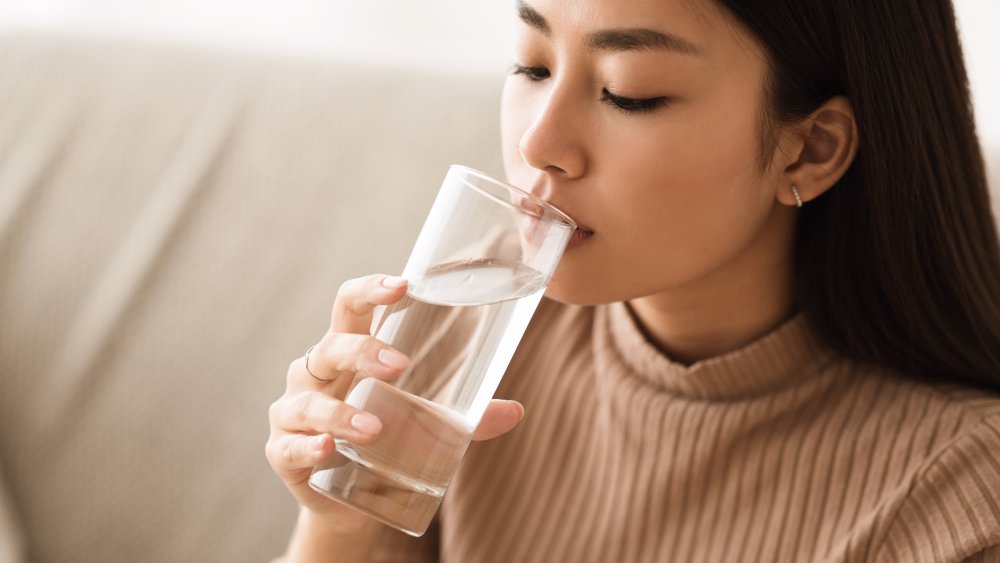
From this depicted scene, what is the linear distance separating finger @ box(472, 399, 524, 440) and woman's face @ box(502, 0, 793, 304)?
130 mm

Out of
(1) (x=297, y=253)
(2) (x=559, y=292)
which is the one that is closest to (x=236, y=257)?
(1) (x=297, y=253)

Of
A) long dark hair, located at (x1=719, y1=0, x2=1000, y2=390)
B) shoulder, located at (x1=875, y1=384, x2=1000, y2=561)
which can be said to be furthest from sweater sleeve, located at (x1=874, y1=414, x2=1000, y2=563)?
long dark hair, located at (x1=719, y1=0, x2=1000, y2=390)

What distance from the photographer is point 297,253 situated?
1.68 meters

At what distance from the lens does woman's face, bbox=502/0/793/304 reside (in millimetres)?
1052

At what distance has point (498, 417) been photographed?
1.15 m

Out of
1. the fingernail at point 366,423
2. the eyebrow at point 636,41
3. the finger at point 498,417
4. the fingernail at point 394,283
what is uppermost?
the eyebrow at point 636,41

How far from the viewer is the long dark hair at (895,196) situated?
3.66 ft

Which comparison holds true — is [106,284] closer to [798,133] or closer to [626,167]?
[626,167]

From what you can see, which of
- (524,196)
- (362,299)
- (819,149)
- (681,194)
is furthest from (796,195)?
(362,299)

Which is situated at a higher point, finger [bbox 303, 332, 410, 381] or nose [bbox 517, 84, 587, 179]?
nose [bbox 517, 84, 587, 179]

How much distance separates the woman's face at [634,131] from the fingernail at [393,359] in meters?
0.25

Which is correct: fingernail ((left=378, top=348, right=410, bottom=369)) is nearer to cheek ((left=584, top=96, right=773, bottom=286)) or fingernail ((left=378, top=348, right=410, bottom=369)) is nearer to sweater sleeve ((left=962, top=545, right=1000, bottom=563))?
cheek ((left=584, top=96, right=773, bottom=286))

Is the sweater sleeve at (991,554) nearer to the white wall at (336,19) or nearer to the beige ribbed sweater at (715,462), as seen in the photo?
the beige ribbed sweater at (715,462)

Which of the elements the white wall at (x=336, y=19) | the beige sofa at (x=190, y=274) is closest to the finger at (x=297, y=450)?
the beige sofa at (x=190, y=274)
